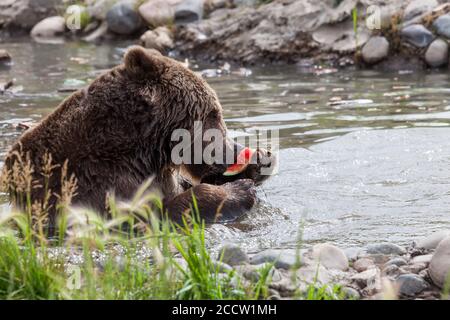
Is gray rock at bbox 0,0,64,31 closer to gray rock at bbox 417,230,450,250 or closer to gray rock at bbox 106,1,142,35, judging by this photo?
gray rock at bbox 106,1,142,35

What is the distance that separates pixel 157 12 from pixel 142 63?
33.2ft

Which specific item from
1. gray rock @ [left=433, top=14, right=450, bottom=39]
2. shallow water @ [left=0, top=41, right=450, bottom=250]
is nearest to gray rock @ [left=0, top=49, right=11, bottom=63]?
shallow water @ [left=0, top=41, right=450, bottom=250]

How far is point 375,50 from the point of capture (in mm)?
12203

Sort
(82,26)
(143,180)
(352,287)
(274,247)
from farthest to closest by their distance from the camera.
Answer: (82,26)
(143,180)
(274,247)
(352,287)

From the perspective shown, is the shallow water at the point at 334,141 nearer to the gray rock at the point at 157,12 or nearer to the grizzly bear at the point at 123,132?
the grizzly bear at the point at 123,132

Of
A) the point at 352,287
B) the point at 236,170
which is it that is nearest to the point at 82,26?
the point at 236,170

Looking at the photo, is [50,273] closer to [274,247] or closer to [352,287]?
[352,287]

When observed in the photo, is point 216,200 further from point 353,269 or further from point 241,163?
point 353,269

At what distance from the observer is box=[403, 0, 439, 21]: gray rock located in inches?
479

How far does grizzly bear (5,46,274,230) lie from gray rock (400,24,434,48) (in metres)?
6.80

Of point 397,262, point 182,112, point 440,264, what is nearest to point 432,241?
point 397,262

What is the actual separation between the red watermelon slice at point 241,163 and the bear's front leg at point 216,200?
0.36 feet
